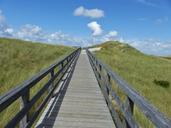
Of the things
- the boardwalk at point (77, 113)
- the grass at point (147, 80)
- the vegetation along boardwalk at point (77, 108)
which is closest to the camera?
the vegetation along boardwalk at point (77, 108)

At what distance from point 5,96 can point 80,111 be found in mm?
3725

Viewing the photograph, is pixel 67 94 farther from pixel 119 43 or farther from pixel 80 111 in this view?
pixel 119 43

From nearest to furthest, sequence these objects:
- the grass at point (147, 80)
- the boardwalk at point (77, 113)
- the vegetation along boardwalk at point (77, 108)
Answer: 1. the vegetation along boardwalk at point (77, 108)
2. the boardwalk at point (77, 113)
3. the grass at point (147, 80)

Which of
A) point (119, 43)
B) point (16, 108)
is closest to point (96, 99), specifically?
point (16, 108)

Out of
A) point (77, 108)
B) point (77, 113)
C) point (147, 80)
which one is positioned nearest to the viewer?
point (77, 113)

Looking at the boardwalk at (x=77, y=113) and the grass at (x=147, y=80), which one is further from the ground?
the boardwalk at (x=77, y=113)

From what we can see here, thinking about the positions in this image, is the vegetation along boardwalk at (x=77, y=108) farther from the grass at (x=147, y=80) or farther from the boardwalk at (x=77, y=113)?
the grass at (x=147, y=80)

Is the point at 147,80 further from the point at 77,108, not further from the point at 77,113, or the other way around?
the point at 77,113

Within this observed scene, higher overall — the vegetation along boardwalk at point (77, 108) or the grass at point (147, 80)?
the vegetation along boardwalk at point (77, 108)

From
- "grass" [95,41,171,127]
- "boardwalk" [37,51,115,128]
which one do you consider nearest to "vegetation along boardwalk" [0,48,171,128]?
"boardwalk" [37,51,115,128]

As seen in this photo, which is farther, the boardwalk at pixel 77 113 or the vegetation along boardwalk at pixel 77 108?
the boardwalk at pixel 77 113

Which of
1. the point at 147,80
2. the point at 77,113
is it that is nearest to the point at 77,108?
the point at 77,113

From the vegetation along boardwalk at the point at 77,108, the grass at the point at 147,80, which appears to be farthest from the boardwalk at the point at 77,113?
the grass at the point at 147,80

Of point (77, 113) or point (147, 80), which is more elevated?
point (77, 113)
